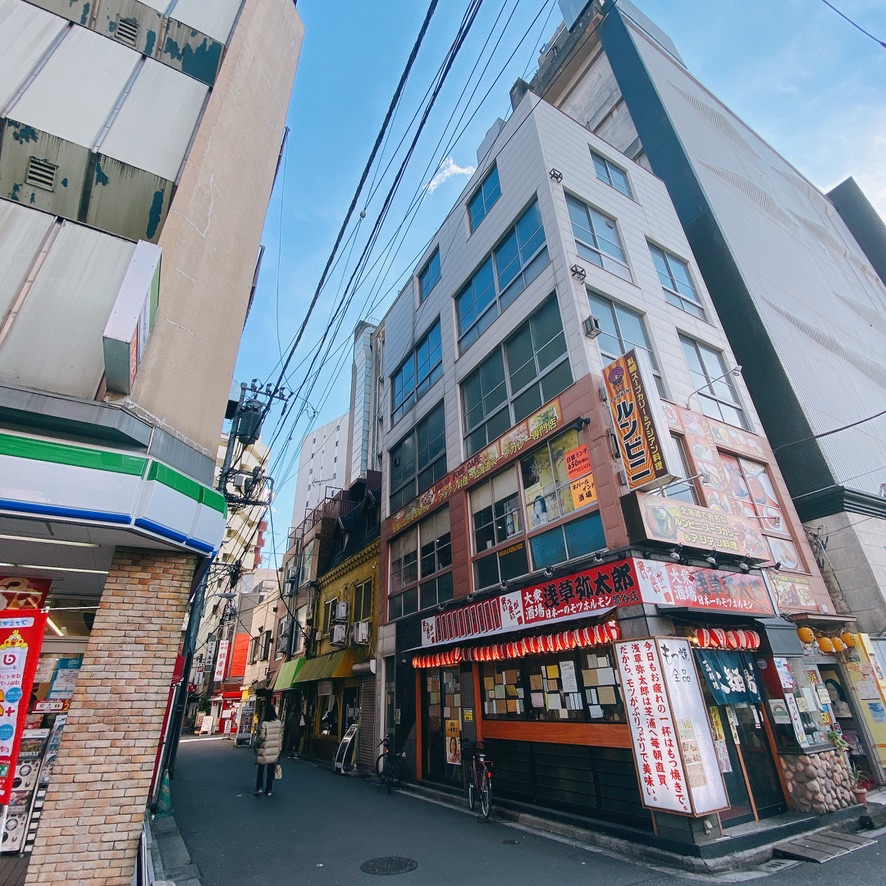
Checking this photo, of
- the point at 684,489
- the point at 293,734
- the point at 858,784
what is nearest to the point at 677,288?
the point at 684,489

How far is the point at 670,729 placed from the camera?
7219mm

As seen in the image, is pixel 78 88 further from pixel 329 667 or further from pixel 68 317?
pixel 329 667

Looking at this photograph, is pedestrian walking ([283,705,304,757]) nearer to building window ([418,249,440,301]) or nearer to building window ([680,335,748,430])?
building window ([418,249,440,301])

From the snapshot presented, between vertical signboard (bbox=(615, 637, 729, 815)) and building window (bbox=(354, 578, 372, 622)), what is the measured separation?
12.1 m

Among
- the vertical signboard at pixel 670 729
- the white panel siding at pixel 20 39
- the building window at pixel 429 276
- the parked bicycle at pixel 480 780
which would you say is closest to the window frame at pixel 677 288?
the building window at pixel 429 276

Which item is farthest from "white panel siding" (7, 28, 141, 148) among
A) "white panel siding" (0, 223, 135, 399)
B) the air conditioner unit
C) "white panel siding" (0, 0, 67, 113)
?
the air conditioner unit

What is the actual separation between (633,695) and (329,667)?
13.8m

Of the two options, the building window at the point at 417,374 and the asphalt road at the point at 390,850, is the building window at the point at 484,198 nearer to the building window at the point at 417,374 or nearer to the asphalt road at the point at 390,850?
the building window at the point at 417,374

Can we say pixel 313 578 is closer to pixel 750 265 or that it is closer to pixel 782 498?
pixel 782 498

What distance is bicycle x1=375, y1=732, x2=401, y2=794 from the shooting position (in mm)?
12849

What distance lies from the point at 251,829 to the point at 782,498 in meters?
14.6

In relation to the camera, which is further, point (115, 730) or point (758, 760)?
point (758, 760)

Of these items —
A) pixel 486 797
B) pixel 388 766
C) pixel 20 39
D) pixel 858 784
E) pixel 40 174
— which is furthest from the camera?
pixel 388 766

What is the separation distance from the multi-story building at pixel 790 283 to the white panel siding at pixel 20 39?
44.4 ft
